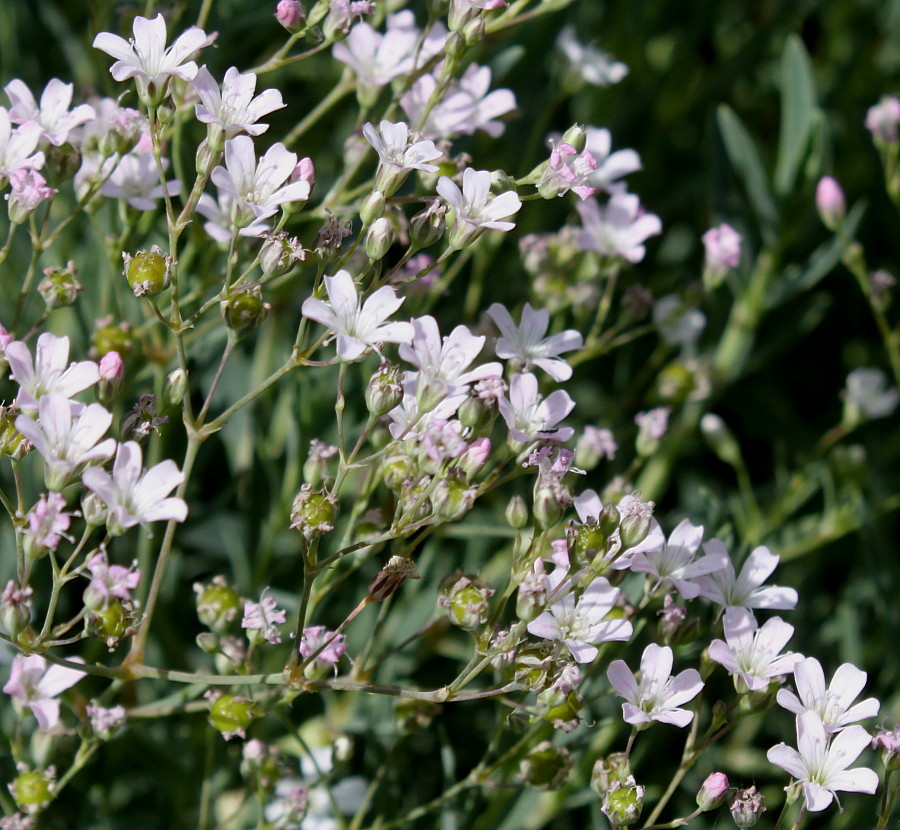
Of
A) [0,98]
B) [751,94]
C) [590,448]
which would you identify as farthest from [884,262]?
[0,98]

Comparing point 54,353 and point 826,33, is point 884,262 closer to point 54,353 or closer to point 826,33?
point 826,33

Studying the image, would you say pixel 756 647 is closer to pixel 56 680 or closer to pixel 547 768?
pixel 547 768

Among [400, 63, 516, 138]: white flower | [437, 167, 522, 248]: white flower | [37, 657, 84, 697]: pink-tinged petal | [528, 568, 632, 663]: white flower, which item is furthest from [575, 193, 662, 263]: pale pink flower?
[37, 657, 84, 697]: pink-tinged petal

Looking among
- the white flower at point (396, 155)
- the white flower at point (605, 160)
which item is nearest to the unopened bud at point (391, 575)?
the white flower at point (396, 155)

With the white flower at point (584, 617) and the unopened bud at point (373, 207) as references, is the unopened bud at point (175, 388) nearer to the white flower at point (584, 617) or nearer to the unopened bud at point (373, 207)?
the unopened bud at point (373, 207)

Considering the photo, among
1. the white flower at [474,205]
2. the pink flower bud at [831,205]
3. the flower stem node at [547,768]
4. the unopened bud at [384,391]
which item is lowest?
the flower stem node at [547,768]
